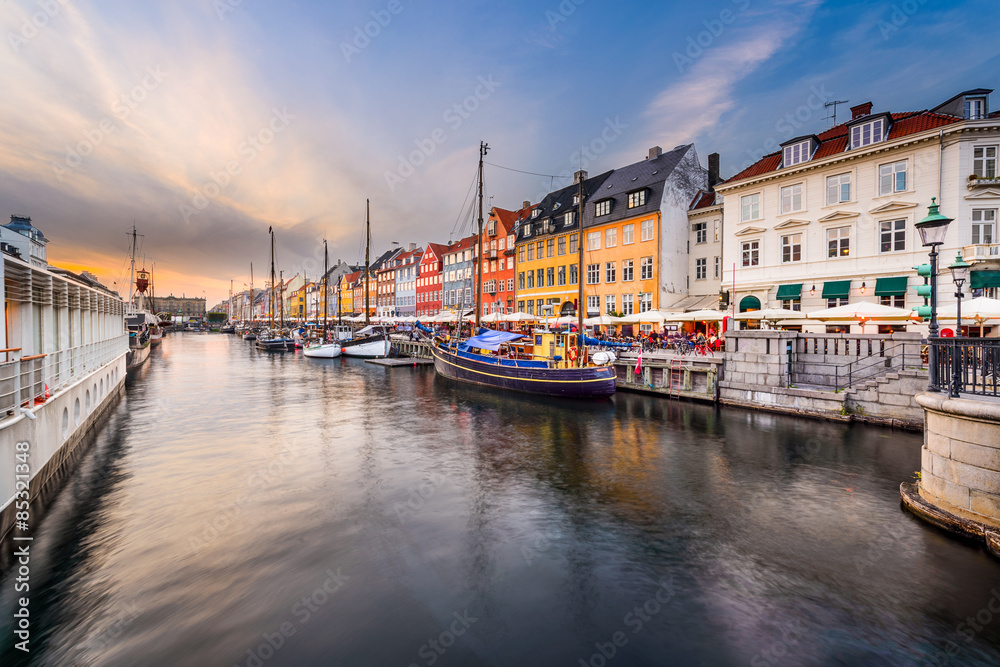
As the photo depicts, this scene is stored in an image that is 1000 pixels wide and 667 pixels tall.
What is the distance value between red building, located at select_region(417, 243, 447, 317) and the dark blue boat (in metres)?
44.1

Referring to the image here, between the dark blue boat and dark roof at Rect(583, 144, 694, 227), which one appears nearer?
the dark blue boat

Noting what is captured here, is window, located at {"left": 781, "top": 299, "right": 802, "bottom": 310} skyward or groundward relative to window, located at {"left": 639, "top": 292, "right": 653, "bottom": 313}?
groundward

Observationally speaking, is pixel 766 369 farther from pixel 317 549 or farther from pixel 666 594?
pixel 317 549

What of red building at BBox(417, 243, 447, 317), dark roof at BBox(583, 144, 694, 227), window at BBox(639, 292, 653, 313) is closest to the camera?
window at BBox(639, 292, 653, 313)

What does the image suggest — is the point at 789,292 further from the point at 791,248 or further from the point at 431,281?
the point at 431,281

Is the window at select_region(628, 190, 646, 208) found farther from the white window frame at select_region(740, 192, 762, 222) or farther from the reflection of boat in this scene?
the reflection of boat

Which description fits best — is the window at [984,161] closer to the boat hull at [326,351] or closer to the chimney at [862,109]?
the chimney at [862,109]

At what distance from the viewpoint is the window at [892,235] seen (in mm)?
25844

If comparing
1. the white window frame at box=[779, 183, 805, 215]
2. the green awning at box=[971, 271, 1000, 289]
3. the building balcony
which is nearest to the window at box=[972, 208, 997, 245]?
the building balcony

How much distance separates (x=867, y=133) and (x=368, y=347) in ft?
163

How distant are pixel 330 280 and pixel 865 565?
133680 millimetres

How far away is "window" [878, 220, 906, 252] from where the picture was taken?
1017 inches

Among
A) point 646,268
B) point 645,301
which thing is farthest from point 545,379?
point 646,268

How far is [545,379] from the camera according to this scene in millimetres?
27156
